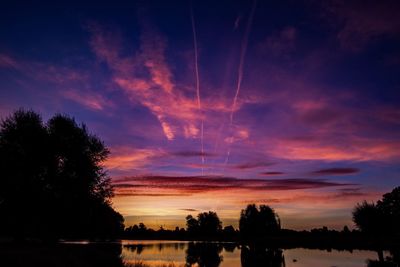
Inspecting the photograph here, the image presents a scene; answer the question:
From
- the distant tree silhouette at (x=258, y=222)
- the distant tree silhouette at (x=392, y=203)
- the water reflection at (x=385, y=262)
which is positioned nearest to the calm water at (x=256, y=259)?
the water reflection at (x=385, y=262)

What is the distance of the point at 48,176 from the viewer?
44.3m

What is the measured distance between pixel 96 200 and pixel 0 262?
2522cm

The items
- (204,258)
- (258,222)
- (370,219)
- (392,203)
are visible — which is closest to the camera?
(204,258)

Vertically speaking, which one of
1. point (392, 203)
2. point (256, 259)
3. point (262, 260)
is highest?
point (392, 203)

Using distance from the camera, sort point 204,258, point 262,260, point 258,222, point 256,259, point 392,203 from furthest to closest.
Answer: point 258,222
point 392,203
point 204,258
point 256,259
point 262,260

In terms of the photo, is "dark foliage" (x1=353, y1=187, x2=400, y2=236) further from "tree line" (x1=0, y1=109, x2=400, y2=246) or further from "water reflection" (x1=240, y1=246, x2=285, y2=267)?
"tree line" (x1=0, y1=109, x2=400, y2=246)

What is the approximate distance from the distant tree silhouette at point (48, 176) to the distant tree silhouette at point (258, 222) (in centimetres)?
14175

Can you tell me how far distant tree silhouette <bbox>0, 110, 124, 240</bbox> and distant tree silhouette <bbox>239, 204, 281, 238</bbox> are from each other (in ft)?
465

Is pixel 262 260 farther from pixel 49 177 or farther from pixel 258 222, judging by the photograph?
pixel 258 222

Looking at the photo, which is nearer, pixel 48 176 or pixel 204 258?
pixel 48 176

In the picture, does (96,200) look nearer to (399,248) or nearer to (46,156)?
(46,156)

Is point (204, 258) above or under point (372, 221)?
under

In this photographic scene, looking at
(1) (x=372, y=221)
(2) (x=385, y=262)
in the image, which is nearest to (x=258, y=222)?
(1) (x=372, y=221)

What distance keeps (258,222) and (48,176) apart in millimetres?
149540
